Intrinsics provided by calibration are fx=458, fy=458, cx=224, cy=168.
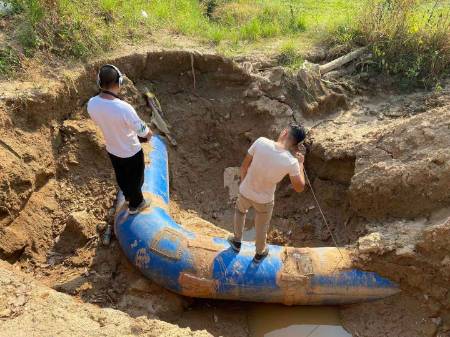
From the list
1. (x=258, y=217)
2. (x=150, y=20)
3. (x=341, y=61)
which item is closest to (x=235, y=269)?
(x=258, y=217)

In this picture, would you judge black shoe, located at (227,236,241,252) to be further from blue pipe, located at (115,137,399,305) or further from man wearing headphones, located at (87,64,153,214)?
man wearing headphones, located at (87,64,153,214)

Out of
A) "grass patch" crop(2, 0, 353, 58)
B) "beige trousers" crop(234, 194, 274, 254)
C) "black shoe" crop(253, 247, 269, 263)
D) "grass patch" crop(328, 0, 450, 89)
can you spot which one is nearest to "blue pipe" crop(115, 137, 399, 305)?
"black shoe" crop(253, 247, 269, 263)

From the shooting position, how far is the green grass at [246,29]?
684 cm

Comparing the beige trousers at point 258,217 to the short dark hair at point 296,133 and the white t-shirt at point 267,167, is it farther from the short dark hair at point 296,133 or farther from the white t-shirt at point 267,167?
the short dark hair at point 296,133

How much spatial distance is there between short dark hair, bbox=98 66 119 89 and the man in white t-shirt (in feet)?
4.79

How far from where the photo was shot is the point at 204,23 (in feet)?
27.6

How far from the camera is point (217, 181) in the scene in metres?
7.11

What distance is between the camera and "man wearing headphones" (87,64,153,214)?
436 centimetres

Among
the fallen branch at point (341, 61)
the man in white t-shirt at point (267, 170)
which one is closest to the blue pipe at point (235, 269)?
the man in white t-shirt at point (267, 170)

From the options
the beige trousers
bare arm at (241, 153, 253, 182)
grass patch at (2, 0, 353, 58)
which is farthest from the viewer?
grass patch at (2, 0, 353, 58)

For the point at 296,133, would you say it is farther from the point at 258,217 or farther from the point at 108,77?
the point at 108,77

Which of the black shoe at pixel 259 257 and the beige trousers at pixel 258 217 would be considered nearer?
the beige trousers at pixel 258 217

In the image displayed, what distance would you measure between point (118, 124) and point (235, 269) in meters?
1.98

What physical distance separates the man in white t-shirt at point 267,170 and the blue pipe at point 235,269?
436 millimetres
